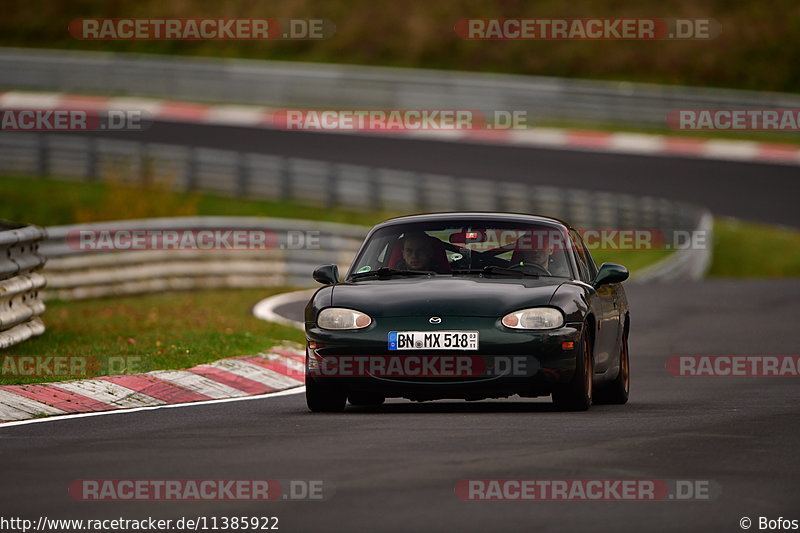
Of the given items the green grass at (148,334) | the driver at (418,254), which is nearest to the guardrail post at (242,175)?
the green grass at (148,334)

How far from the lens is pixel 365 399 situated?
11562 mm

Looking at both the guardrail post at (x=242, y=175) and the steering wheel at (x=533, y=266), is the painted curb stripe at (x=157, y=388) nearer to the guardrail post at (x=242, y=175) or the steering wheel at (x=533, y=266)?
the steering wheel at (x=533, y=266)

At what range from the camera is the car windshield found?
11.4 m

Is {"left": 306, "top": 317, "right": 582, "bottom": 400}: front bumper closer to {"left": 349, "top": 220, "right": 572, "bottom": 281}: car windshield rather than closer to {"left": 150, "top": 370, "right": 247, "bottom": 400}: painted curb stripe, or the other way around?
{"left": 349, "top": 220, "right": 572, "bottom": 281}: car windshield

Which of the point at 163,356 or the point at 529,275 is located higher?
the point at 529,275

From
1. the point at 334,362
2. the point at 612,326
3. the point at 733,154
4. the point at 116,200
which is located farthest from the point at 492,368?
the point at 733,154

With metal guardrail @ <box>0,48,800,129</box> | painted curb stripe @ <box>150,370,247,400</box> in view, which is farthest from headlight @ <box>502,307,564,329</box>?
metal guardrail @ <box>0,48,800,129</box>

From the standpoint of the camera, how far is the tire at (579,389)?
417 inches

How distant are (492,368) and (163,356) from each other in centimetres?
394

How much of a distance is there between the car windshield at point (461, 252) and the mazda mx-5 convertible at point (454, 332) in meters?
0.01

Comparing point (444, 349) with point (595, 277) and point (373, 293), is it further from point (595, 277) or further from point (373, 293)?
point (595, 277)

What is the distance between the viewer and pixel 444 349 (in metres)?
10.4

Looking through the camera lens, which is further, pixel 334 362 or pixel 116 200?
pixel 116 200

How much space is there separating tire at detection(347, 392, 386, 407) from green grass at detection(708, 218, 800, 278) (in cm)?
2054
